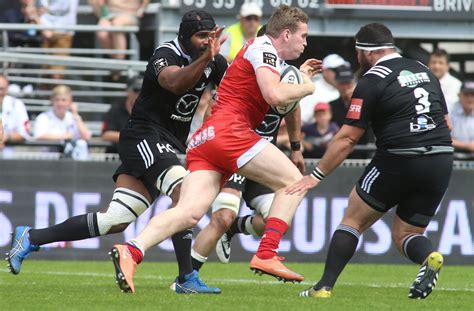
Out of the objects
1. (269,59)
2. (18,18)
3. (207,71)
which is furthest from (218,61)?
(18,18)

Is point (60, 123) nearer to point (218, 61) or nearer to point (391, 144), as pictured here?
point (218, 61)

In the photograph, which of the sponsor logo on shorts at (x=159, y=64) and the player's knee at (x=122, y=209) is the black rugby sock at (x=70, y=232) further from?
the sponsor logo on shorts at (x=159, y=64)

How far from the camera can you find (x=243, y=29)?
52.0 ft

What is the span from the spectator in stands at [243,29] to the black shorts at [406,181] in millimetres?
6629

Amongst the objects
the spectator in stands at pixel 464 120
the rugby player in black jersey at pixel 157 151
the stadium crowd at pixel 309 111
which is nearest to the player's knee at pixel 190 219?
the rugby player in black jersey at pixel 157 151

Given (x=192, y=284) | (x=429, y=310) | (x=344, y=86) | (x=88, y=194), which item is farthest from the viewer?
→ (x=344, y=86)

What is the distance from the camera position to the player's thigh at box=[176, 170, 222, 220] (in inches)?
350

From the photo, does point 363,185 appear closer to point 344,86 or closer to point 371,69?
point 371,69

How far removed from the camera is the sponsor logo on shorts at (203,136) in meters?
9.09

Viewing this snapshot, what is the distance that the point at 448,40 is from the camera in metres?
17.6

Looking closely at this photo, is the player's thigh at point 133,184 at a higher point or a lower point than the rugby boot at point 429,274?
higher

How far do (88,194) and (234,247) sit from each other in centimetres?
190

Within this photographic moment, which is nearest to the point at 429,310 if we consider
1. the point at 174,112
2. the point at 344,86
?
the point at 174,112

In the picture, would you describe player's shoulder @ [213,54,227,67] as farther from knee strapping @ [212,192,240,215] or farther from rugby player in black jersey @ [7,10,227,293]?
knee strapping @ [212,192,240,215]
